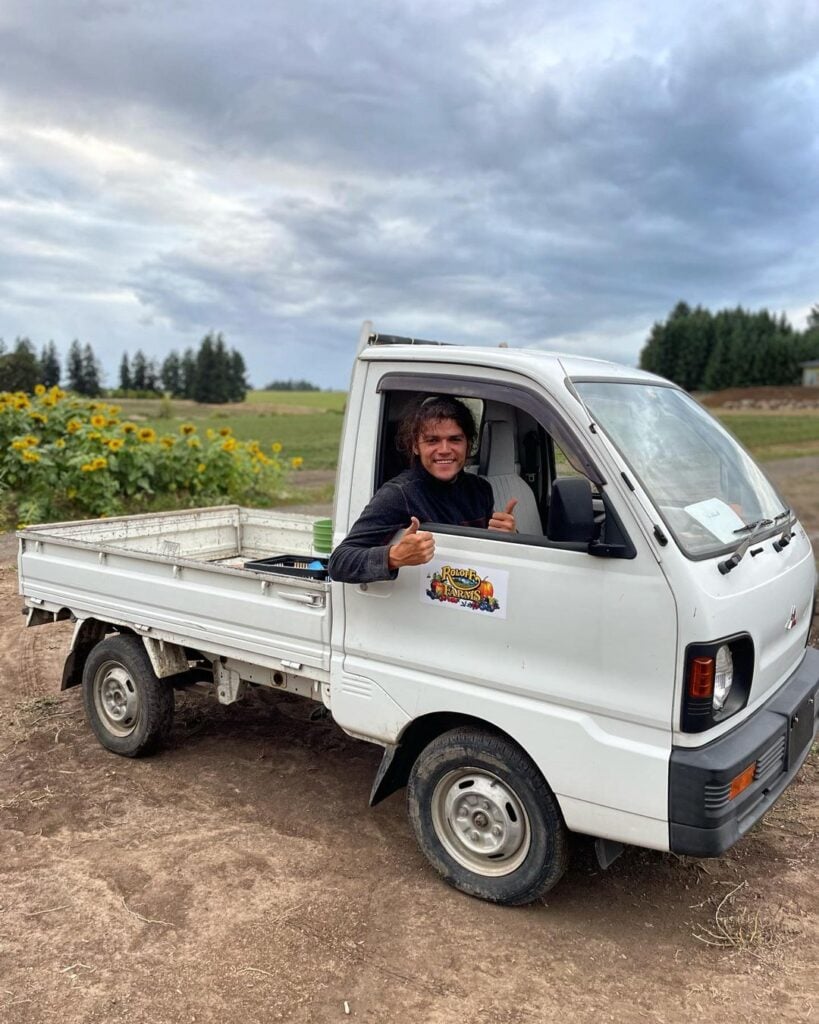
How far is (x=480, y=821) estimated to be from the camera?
358cm

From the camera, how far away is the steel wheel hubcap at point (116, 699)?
5.03 m

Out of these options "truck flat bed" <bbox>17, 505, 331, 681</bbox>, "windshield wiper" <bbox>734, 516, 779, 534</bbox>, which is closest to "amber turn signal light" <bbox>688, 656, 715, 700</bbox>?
"windshield wiper" <bbox>734, 516, 779, 534</bbox>

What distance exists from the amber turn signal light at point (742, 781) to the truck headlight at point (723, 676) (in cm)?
23

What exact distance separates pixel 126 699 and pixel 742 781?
11.3 ft

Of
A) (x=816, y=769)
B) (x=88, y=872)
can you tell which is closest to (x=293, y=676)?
(x=88, y=872)

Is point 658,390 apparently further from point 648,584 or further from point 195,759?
point 195,759

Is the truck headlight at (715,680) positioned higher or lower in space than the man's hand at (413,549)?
lower

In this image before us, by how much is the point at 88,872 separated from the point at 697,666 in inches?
110

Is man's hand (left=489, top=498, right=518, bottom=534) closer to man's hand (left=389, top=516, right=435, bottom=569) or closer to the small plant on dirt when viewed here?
man's hand (left=389, top=516, right=435, bottom=569)

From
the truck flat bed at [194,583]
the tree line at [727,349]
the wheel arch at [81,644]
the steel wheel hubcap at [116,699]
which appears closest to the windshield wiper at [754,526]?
the truck flat bed at [194,583]

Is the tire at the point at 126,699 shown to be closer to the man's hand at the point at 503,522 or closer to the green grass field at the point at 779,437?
the man's hand at the point at 503,522

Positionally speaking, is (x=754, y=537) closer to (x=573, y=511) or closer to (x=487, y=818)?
(x=573, y=511)

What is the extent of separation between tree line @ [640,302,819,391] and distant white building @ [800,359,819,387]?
0.93 metres

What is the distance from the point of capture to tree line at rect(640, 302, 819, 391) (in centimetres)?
10481
